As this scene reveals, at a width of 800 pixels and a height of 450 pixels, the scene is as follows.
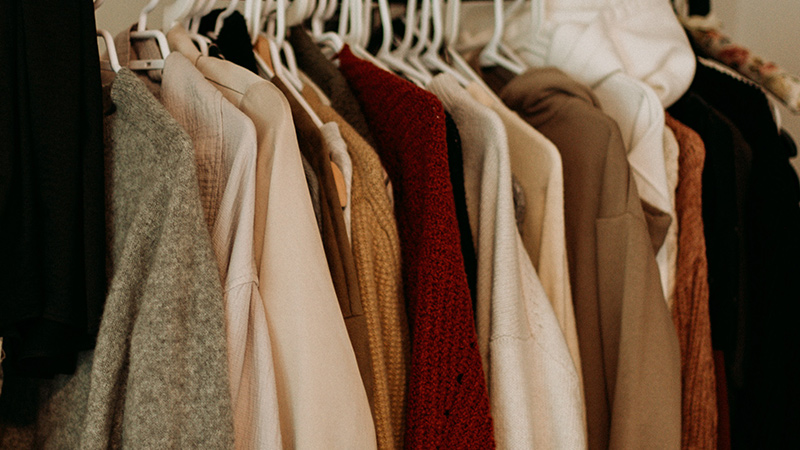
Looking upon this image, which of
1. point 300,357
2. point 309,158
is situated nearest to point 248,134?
point 309,158

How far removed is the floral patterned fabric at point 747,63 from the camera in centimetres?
95

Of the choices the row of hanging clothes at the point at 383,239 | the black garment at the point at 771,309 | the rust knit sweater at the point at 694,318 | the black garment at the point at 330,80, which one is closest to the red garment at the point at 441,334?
the row of hanging clothes at the point at 383,239

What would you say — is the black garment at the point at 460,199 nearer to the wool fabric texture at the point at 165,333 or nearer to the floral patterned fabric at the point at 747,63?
the wool fabric texture at the point at 165,333

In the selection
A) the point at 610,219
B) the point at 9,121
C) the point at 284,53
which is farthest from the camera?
the point at 284,53

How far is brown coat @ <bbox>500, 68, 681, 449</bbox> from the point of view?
675 millimetres

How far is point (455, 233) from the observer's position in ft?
1.96

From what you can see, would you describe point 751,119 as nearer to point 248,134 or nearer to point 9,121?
point 248,134

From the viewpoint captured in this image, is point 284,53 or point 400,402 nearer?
point 400,402

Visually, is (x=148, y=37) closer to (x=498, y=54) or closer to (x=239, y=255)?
(x=239, y=255)

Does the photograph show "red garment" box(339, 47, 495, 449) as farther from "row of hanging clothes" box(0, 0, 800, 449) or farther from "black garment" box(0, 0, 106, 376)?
"black garment" box(0, 0, 106, 376)

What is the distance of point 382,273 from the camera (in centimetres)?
62

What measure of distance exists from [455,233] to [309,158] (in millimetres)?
170

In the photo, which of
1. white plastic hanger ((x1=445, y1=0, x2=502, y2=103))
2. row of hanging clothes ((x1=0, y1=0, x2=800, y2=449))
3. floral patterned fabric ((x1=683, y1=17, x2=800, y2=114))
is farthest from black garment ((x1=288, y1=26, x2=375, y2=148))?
floral patterned fabric ((x1=683, y1=17, x2=800, y2=114))

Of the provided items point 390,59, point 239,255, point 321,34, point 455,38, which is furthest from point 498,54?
point 239,255
